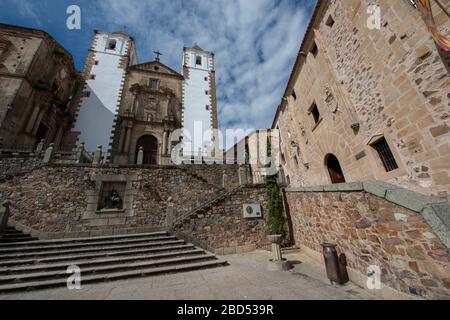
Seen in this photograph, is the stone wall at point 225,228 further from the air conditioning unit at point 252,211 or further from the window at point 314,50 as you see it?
the window at point 314,50

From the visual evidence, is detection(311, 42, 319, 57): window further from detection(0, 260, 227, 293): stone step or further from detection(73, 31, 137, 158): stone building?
detection(73, 31, 137, 158): stone building

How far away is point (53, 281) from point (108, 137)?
509 inches

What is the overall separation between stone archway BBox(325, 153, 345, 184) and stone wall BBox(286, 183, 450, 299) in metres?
3.40

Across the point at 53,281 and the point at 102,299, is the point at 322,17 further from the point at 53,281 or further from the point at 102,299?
the point at 53,281

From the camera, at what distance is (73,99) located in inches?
614

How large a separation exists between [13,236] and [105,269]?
520 cm

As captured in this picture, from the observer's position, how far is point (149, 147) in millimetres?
15414

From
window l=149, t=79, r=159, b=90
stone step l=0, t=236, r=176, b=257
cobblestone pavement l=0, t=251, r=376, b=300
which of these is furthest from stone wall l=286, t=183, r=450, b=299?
window l=149, t=79, r=159, b=90

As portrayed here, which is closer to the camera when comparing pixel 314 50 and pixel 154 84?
pixel 314 50

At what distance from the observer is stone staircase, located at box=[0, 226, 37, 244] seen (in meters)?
6.27

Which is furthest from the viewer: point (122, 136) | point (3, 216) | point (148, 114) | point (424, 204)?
point (148, 114)

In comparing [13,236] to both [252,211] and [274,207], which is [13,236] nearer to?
[252,211]

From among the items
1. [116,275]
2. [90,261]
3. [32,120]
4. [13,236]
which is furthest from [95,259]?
[32,120]

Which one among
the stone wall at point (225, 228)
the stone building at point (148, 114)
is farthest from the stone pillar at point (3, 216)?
the stone building at point (148, 114)
